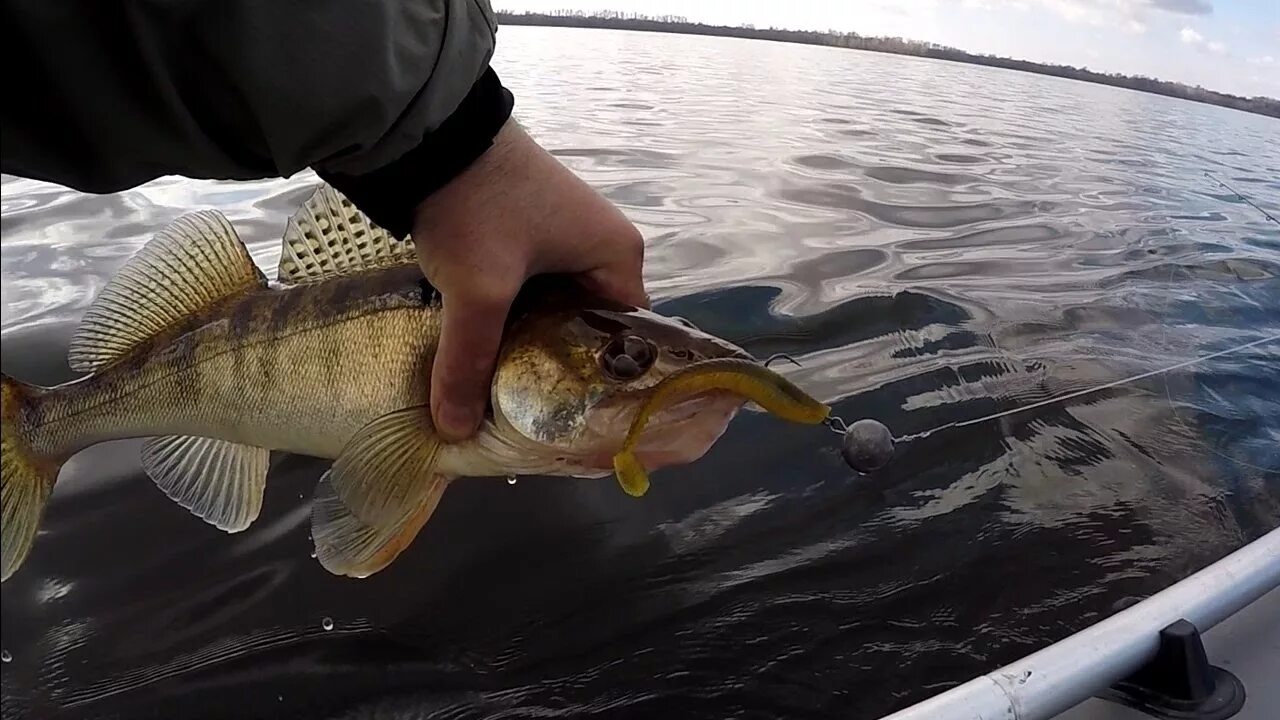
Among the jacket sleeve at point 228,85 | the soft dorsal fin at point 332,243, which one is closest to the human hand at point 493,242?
the jacket sleeve at point 228,85

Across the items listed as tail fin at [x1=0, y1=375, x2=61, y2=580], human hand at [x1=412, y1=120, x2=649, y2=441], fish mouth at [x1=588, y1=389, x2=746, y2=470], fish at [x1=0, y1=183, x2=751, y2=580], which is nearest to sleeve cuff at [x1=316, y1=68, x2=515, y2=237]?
human hand at [x1=412, y1=120, x2=649, y2=441]

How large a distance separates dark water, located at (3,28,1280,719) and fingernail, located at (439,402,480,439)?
2.60 feet

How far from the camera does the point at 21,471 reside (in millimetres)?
2051

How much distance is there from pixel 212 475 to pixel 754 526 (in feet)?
5.71

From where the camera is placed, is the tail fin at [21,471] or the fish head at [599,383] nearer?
the fish head at [599,383]

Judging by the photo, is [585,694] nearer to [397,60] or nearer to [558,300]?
[558,300]

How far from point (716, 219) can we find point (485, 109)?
195 inches

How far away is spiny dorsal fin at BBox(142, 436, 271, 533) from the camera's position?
2.31 metres

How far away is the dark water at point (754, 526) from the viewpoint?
89.8 inches

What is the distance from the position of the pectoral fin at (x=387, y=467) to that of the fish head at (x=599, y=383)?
0.65 ft

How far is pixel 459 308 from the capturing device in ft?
5.55

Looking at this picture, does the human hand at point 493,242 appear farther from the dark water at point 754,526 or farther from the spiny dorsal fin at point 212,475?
the spiny dorsal fin at point 212,475

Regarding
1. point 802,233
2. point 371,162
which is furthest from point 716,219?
point 371,162

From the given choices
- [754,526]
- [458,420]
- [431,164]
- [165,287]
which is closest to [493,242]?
[431,164]
